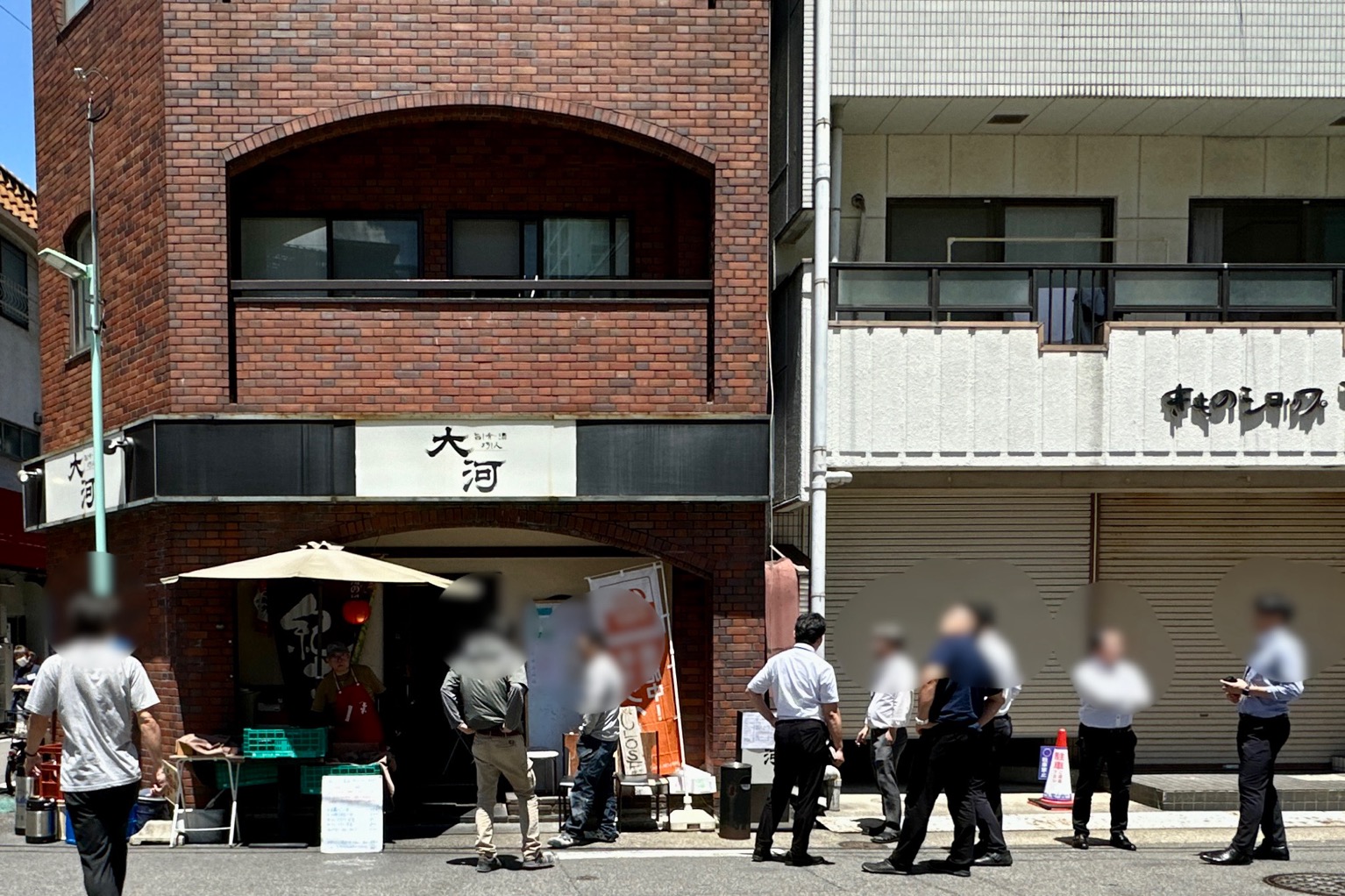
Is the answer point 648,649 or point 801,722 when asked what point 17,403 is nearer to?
point 648,649

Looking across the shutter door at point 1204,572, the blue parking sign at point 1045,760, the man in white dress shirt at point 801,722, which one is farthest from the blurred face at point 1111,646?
the shutter door at point 1204,572

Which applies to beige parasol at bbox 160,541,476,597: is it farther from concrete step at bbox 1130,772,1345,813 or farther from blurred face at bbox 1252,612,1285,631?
concrete step at bbox 1130,772,1345,813

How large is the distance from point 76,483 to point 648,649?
6.18 metres

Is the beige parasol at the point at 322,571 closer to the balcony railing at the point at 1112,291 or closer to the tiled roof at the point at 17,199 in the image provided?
the balcony railing at the point at 1112,291

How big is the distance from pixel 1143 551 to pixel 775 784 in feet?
20.3

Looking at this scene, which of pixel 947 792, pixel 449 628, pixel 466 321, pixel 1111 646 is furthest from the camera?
pixel 449 628

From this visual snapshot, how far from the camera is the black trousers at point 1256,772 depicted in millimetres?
8938

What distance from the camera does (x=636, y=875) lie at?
8805mm

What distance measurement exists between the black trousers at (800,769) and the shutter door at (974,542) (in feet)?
13.1

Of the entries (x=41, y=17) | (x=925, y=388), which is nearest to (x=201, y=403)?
(x=41, y=17)

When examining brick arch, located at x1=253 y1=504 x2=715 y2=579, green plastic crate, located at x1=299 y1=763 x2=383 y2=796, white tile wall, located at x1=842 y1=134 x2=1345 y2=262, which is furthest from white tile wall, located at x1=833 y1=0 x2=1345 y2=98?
green plastic crate, located at x1=299 y1=763 x2=383 y2=796

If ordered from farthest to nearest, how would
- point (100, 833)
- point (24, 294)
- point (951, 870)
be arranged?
point (24, 294)
point (951, 870)
point (100, 833)

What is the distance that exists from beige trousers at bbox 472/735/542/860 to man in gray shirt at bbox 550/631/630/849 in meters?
0.92

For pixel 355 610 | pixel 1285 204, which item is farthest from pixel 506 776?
pixel 1285 204
